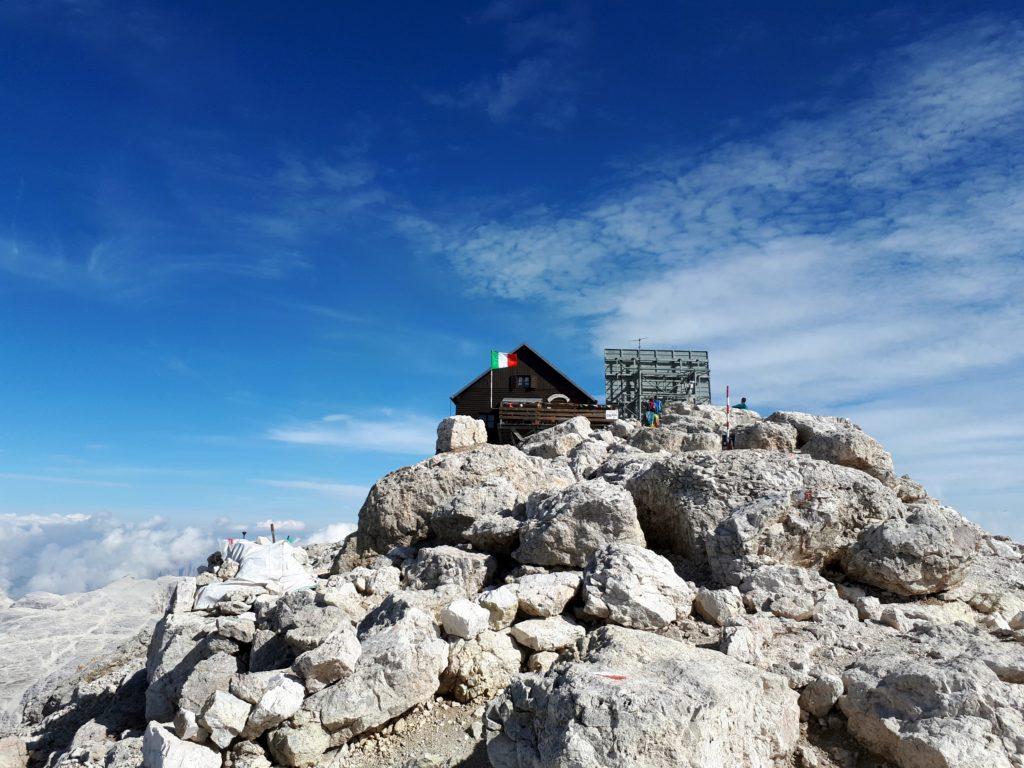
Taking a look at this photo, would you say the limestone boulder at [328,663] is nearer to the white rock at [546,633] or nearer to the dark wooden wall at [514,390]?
the white rock at [546,633]

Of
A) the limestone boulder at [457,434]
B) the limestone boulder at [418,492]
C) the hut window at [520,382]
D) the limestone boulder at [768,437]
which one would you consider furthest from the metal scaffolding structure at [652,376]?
the limestone boulder at [418,492]

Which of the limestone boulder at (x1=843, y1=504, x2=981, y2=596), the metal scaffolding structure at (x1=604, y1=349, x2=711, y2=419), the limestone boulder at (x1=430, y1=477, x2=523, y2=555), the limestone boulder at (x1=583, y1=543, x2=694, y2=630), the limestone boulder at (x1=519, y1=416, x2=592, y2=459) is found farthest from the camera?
the metal scaffolding structure at (x1=604, y1=349, x2=711, y2=419)

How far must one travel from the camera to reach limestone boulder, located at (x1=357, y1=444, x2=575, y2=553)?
13.1 metres

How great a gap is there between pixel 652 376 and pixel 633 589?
43.0m

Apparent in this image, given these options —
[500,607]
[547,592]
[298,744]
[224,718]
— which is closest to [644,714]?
[500,607]

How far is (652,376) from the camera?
50.4 m

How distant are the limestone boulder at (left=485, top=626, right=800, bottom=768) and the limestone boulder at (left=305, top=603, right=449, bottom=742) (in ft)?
4.20

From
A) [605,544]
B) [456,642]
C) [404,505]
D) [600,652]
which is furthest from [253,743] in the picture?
[404,505]

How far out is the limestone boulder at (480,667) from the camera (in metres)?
8.00

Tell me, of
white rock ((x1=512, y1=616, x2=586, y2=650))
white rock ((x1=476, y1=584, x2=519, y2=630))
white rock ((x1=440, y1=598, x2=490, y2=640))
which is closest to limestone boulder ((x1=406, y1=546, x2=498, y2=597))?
white rock ((x1=476, y1=584, x2=519, y2=630))

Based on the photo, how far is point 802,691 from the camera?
708 centimetres

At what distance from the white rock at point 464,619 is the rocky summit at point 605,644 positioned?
1.1 inches

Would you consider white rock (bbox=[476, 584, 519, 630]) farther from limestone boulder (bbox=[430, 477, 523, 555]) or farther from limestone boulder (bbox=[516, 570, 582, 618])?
limestone boulder (bbox=[430, 477, 523, 555])

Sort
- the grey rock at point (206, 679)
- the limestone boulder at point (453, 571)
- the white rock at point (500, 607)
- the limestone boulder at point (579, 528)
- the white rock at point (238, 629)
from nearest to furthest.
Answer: the white rock at point (500, 607) → the grey rock at point (206, 679) → the white rock at point (238, 629) → the limestone boulder at point (579, 528) → the limestone boulder at point (453, 571)
